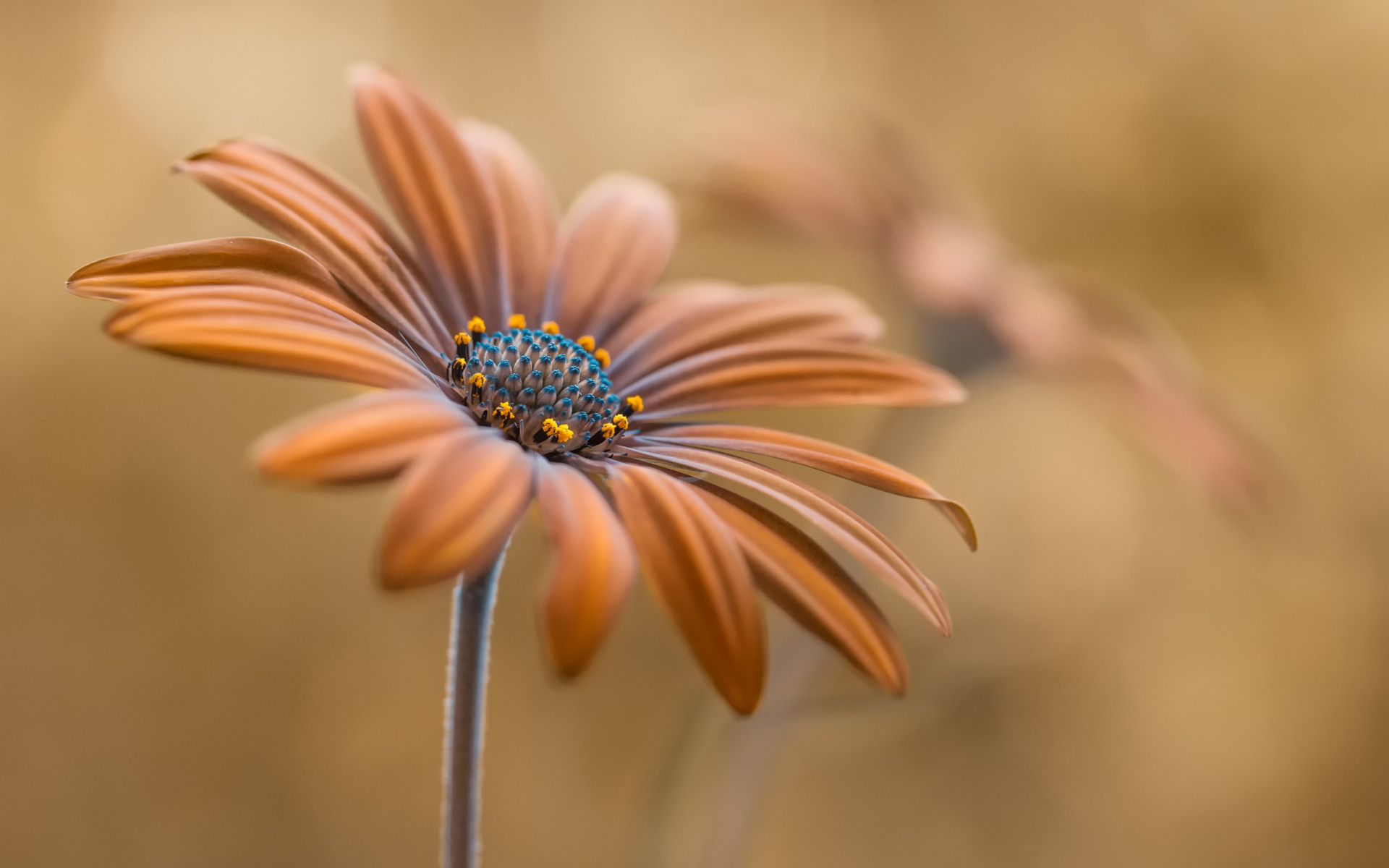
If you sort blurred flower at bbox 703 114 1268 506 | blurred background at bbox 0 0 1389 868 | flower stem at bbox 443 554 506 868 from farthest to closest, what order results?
blurred background at bbox 0 0 1389 868
blurred flower at bbox 703 114 1268 506
flower stem at bbox 443 554 506 868

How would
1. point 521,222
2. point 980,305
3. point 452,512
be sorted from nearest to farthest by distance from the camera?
point 452,512 → point 521,222 → point 980,305

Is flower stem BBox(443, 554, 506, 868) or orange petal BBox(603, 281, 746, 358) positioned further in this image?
orange petal BBox(603, 281, 746, 358)

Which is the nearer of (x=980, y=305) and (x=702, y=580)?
(x=702, y=580)

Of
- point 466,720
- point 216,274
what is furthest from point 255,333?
point 466,720

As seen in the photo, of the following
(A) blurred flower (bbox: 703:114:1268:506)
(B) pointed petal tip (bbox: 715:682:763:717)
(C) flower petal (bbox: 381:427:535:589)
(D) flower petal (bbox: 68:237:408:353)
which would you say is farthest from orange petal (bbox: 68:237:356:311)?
(A) blurred flower (bbox: 703:114:1268:506)

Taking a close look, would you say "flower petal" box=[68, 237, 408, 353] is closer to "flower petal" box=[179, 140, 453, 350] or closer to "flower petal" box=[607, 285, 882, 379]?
"flower petal" box=[179, 140, 453, 350]

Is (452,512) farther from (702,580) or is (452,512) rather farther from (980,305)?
(980,305)

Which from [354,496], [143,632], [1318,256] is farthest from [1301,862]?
[143,632]
